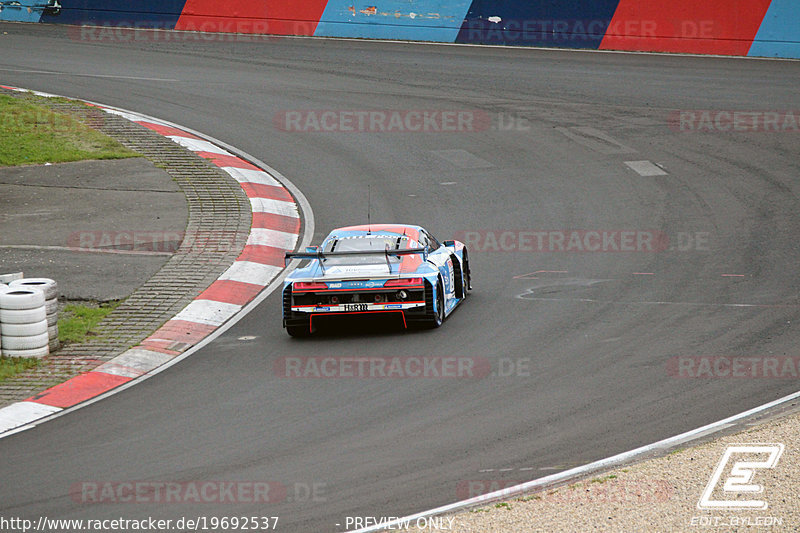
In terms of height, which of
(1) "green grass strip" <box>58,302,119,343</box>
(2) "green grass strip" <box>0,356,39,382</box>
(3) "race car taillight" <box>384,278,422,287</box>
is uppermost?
(3) "race car taillight" <box>384,278,422,287</box>

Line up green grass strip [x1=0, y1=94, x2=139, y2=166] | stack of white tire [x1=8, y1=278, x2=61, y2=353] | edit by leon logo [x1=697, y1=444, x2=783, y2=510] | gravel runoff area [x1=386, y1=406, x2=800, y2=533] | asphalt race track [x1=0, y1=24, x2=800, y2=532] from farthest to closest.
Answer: green grass strip [x1=0, y1=94, x2=139, y2=166]
stack of white tire [x1=8, y1=278, x2=61, y2=353]
asphalt race track [x1=0, y1=24, x2=800, y2=532]
edit by leon logo [x1=697, y1=444, x2=783, y2=510]
gravel runoff area [x1=386, y1=406, x2=800, y2=533]

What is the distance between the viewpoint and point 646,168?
19.9m

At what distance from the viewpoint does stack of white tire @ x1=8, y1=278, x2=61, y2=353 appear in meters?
11.3

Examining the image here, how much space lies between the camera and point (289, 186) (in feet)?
62.7

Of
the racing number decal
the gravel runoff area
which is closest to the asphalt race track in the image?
the racing number decal

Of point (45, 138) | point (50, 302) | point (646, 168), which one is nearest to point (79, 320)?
point (50, 302)

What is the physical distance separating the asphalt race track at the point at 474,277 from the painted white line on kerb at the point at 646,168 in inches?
4.8

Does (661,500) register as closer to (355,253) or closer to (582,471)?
(582,471)

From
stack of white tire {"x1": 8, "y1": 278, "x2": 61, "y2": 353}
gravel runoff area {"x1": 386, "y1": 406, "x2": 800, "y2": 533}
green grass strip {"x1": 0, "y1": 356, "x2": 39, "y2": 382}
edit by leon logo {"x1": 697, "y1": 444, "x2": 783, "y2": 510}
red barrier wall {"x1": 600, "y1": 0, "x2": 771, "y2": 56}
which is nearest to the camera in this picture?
gravel runoff area {"x1": 386, "y1": 406, "x2": 800, "y2": 533}

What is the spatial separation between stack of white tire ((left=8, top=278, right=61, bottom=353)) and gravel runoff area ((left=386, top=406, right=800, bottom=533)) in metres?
5.98

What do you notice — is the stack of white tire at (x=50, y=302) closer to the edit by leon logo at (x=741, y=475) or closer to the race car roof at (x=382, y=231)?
the race car roof at (x=382, y=231)

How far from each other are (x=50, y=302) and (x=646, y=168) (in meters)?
12.4

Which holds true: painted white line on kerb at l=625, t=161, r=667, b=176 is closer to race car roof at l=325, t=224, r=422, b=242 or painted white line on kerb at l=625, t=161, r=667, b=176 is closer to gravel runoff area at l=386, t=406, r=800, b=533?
race car roof at l=325, t=224, r=422, b=242

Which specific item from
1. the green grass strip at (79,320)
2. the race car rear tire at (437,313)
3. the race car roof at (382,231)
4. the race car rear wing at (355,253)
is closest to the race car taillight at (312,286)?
the race car rear wing at (355,253)
